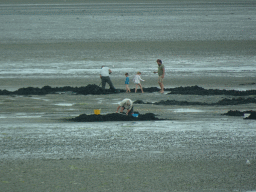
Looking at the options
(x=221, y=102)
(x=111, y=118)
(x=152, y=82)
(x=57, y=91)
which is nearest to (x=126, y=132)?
(x=111, y=118)

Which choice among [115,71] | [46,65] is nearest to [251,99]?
[115,71]

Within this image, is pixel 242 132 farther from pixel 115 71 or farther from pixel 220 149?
pixel 115 71

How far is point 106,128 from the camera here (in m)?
12.9

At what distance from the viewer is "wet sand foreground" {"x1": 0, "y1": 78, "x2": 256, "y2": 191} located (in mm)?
8320

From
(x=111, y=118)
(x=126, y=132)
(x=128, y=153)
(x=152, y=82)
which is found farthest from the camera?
(x=152, y=82)

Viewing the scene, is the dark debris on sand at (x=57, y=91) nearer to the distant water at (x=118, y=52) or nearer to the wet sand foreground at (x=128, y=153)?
the wet sand foreground at (x=128, y=153)

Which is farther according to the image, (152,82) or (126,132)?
(152,82)

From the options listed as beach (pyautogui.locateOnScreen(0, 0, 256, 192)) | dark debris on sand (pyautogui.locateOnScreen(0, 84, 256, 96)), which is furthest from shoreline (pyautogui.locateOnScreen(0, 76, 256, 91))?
dark debris on sand (pyautogui.locateOnScreen(0, 84, 256, 96))

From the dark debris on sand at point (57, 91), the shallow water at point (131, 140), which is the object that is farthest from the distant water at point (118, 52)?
the shallow water at point (131, 140)

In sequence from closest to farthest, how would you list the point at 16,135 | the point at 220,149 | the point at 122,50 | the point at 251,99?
1. the point at 220,149
2. the point at 16,135
3. the point at 251,99
4. the point at 122,50

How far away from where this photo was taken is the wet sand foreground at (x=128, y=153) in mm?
8320

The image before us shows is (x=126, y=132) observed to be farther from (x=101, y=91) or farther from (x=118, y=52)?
(x=118, y=52)

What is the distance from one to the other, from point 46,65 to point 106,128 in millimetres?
18454

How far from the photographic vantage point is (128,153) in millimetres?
10188
